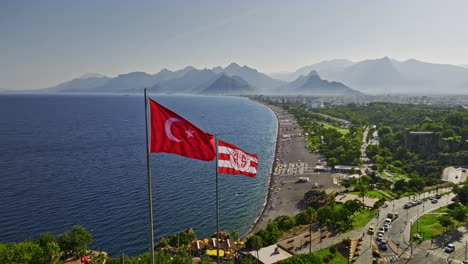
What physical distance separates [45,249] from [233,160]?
67.3ft

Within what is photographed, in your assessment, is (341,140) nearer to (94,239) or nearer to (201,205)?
(201,205)

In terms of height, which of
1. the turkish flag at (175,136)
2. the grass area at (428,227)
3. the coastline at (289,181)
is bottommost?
the coastline at (289,181)

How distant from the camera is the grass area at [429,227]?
30.9 meters

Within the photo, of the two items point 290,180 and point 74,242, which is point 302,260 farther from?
point 290,180

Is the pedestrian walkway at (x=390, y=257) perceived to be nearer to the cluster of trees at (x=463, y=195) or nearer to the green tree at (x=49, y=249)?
the cluster of trees at (x=463, y=195)

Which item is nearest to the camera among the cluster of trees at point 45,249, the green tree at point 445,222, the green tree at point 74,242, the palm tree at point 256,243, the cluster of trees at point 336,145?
the cluster of trees at point 45,249

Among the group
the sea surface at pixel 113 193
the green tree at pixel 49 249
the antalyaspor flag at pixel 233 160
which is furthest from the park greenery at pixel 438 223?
the green tree at pixel 49 249

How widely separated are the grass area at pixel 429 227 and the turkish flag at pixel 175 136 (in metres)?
28.5

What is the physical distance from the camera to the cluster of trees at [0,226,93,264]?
21641 mm

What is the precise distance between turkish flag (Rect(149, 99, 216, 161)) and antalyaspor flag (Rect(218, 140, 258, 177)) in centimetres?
144

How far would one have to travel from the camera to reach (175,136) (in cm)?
1217

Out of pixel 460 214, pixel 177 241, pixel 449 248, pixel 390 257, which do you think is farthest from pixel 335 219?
pixel 177 241

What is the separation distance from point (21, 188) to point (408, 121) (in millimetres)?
105973

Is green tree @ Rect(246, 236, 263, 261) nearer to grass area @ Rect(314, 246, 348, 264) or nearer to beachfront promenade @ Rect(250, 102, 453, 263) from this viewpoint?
beachfront promenade @ Rect(250, 102, 453, 263)
